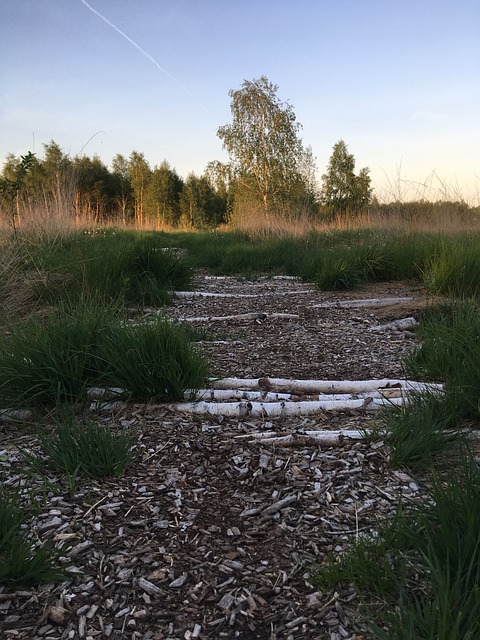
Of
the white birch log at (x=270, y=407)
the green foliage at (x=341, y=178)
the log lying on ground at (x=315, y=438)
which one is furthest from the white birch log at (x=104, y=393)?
the green foliage at (x=341, y=178)

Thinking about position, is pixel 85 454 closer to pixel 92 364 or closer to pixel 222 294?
pixel 92 364

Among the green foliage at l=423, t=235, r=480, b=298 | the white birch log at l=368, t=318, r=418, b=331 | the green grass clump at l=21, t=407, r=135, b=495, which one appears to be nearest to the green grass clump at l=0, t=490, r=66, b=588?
the green grass clump at l=21, t=407, r=135, b=495

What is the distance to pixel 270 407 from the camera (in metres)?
2.40

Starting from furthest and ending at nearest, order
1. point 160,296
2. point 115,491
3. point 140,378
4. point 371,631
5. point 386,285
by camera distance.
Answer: point 386,285, point 160,296, point 140,378, point 115,491, point 371,631

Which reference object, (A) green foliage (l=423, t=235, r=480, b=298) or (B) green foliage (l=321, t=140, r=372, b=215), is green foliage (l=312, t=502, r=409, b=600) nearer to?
(A) green foliage (l=423, t=235, r=480, b=298)

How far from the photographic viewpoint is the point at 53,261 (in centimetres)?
556

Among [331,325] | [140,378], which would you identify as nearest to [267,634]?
[140,378]

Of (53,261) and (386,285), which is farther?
(386,285)

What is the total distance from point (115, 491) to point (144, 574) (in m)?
0.43

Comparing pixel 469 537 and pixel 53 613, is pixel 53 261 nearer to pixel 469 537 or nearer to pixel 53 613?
pixel 53 613

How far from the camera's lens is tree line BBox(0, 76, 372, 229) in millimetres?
10539

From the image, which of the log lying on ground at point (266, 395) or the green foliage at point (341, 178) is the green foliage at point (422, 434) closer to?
the log lying on ground at point (266, 395)

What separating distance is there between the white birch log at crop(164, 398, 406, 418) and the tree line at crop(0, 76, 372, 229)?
14.9 ft

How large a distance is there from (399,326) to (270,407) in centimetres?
219
